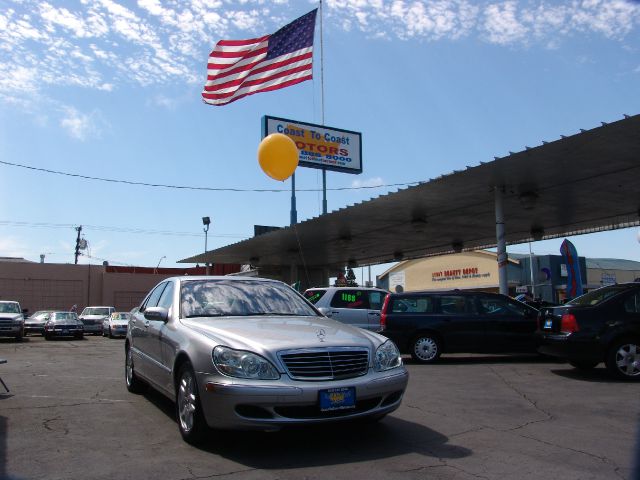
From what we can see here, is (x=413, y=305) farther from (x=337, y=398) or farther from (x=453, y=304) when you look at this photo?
(x=337, y=398)

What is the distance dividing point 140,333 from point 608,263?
56.0 m

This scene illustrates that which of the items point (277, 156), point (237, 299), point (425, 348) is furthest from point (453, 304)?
point (237, 299)

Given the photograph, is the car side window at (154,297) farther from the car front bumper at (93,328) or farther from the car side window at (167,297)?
the car front bumper at (93,328)

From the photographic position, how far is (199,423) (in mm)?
5207

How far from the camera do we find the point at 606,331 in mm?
9258

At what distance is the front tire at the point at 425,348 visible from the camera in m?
12.2

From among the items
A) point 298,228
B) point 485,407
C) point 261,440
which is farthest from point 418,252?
point 261,440

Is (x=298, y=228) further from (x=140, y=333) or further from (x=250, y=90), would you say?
(x=140, y=333)

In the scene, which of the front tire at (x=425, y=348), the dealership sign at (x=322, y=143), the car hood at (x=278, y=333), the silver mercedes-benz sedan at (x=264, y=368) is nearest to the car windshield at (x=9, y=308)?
the dealership sign at (x=322, y=143)

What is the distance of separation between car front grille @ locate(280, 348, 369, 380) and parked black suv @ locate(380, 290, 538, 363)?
727 cm

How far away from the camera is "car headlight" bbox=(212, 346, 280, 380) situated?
4953mm

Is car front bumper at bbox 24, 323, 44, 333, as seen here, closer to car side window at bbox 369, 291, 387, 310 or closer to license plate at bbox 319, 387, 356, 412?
car side window at bbox 369, 291, 387, 310

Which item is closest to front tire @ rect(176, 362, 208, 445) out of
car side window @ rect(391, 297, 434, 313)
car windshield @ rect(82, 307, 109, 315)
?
car side window @ rect(391, 297, 434, 313)

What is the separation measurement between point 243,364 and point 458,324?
26.4ft
